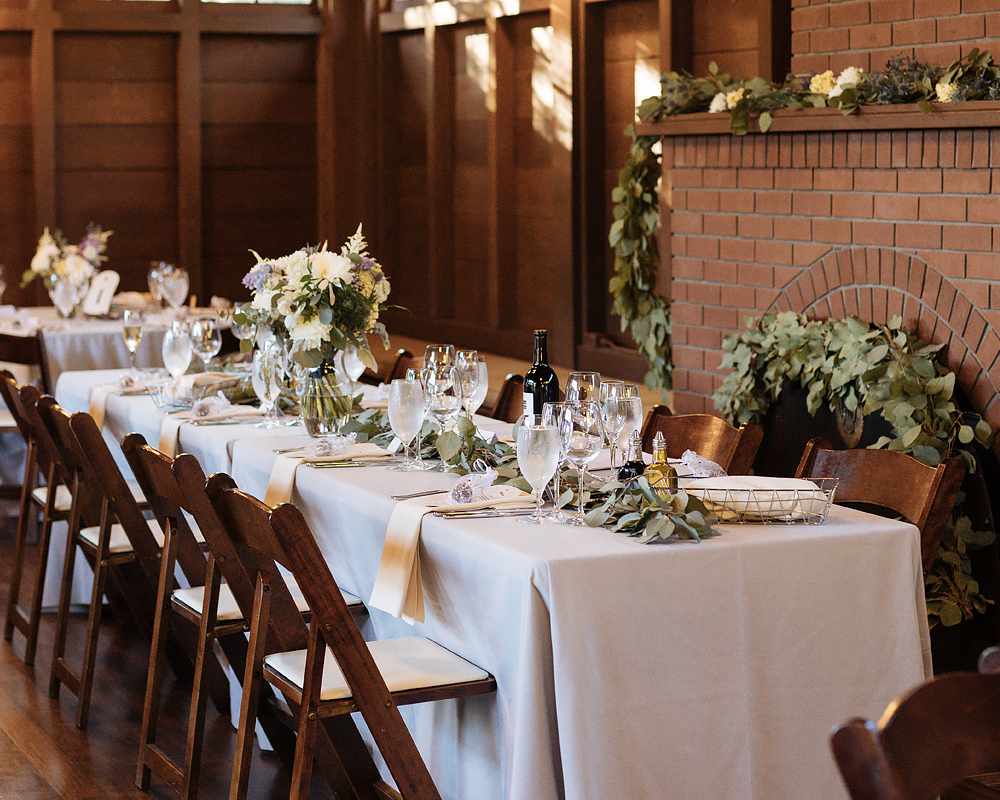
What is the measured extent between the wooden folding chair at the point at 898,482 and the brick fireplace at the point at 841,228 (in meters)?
0.93

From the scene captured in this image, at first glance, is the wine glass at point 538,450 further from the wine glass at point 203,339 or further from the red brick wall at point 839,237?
the wine glass at point 203,339

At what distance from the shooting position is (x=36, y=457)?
4.06 metres

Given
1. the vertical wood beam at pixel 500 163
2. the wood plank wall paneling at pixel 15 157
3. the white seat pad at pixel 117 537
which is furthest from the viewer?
the wood plank wall paneling at pixel 15 157

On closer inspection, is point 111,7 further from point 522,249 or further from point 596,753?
point 596,753

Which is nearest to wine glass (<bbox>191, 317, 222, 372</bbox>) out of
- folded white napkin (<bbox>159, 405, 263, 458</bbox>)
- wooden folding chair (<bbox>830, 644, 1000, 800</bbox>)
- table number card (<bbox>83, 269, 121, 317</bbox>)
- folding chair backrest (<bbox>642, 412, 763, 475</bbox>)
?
folded white napkin (<bbox>159, 405, 263, 458</bbox>)

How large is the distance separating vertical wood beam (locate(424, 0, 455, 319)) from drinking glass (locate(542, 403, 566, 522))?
6.31 m

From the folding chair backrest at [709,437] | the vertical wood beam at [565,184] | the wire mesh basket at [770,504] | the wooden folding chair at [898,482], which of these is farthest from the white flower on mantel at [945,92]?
the vertical wood beam at [565,184]

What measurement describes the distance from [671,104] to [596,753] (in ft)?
10.1

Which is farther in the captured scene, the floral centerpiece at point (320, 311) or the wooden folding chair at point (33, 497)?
the wooden folding chair at point (33, 497)

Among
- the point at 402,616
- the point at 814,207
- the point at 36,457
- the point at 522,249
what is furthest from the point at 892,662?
the point at 522,249

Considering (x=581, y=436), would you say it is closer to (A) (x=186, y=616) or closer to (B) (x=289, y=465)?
(B) (x=289, y=465)

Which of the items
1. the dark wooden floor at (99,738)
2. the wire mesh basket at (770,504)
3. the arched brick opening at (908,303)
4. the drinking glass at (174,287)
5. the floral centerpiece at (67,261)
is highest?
the floral centerpiece at (67,261)

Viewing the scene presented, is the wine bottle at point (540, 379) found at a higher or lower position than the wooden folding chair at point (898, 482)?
higher

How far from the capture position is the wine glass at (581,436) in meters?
2.47
